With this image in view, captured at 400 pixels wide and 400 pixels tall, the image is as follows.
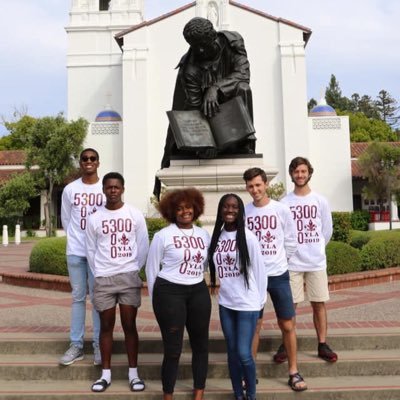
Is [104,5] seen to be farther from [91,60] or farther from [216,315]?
[216,315]

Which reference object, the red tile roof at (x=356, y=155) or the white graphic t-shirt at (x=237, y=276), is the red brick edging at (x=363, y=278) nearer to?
the white graphic t-shirt at (x=237, y=276)

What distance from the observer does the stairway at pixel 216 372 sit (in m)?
4.24

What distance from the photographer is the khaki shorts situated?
15.2 ft

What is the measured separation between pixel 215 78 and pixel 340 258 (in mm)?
4136

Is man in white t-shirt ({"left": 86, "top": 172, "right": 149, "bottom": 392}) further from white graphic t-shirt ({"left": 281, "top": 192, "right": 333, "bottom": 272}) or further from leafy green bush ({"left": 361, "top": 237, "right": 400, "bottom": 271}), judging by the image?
leafy green bush ({"left": 361, "top": 237, "right": 400, "bottom": 271})

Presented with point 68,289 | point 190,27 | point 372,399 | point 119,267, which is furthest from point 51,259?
point 372,399

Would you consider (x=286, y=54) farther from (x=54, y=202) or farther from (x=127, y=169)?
(x=54, y=202)

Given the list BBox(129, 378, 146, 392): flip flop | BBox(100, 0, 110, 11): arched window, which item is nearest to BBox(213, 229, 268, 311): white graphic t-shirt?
BBox(129, 378, 146, 392): flip flop

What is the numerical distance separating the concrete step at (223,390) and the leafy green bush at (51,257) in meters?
5.51

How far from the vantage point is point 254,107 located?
32.0 metres

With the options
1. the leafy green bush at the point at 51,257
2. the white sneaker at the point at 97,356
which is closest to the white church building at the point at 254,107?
the leafy green bush at the point at 51,257

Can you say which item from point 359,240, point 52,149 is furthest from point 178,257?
point 52,149

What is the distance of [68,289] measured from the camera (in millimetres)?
9219

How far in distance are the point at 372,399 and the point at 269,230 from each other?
1608 mm
